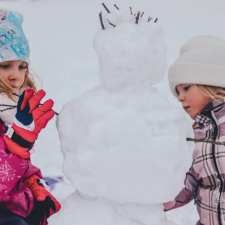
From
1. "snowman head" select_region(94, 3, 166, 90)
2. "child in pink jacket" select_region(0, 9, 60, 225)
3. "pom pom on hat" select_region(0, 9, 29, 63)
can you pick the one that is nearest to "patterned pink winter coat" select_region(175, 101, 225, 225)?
"snowman head" select_region(94, 3, 166, 90)

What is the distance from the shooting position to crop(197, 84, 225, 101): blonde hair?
3.92 feet

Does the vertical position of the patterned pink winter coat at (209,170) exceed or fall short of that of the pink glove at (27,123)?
it falls short

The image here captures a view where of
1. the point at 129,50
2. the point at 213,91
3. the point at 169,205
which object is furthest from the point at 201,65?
the point at 169,205

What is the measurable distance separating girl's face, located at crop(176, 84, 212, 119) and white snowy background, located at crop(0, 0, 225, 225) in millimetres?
31

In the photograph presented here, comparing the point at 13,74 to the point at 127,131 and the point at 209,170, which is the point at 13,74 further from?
the point at 209,170

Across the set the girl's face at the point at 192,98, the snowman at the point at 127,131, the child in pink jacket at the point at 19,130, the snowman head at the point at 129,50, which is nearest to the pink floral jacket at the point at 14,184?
the child in pink jacket at the point at 19,130

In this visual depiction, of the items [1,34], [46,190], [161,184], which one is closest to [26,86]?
[1,34]

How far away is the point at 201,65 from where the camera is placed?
1171 millimetres

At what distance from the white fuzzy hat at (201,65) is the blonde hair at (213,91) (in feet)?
0.03

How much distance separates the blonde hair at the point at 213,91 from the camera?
3.92ft

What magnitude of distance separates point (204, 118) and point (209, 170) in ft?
0.35

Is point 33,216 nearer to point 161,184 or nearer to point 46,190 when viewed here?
point 46,190

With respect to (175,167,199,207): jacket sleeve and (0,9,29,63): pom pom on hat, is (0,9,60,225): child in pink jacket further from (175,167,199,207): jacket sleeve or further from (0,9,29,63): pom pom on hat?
(175,167,199,207): jacket sleeve

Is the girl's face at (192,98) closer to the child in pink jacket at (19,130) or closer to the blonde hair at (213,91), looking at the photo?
the blonde hair at (213,91)
